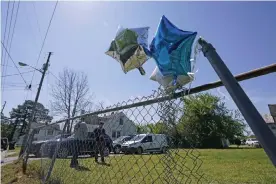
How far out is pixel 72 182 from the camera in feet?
10.7

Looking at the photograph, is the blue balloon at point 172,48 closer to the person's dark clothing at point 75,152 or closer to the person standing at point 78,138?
the person standing at point 78,138

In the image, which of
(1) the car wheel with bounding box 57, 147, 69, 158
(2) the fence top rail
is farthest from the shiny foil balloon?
(1) the car wheel with bounding box 57, 147, 69, 158

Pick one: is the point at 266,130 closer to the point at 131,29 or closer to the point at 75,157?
the point at 131,29

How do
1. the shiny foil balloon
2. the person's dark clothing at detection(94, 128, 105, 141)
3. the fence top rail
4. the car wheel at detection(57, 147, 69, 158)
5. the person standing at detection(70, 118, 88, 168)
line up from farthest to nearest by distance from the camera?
the car wheel at detection(57, 147, 69, 158)
the person standing at detection(70, 118, 88, 168)
the person's dark clothing at detection(94, 128, 105, 141)
the shiny foil balloon
the fence top rail

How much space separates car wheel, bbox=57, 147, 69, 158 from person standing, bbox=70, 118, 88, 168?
231 millimetres

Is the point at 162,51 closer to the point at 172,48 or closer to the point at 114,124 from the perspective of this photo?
the point at 172,48

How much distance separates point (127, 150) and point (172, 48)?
162 cm

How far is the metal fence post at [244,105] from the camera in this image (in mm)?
714

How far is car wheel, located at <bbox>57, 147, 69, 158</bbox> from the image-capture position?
11.9 ft

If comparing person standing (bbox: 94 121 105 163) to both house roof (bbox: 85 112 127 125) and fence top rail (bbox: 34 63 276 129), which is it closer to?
house roof (bbox: 85 112 127 125)

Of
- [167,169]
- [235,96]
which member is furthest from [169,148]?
[235,96]

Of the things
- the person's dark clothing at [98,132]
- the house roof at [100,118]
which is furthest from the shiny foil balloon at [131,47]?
the person's dark clothing at [98,132]

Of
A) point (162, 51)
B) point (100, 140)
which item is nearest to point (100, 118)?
point (100, 140)

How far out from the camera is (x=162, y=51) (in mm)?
1296
